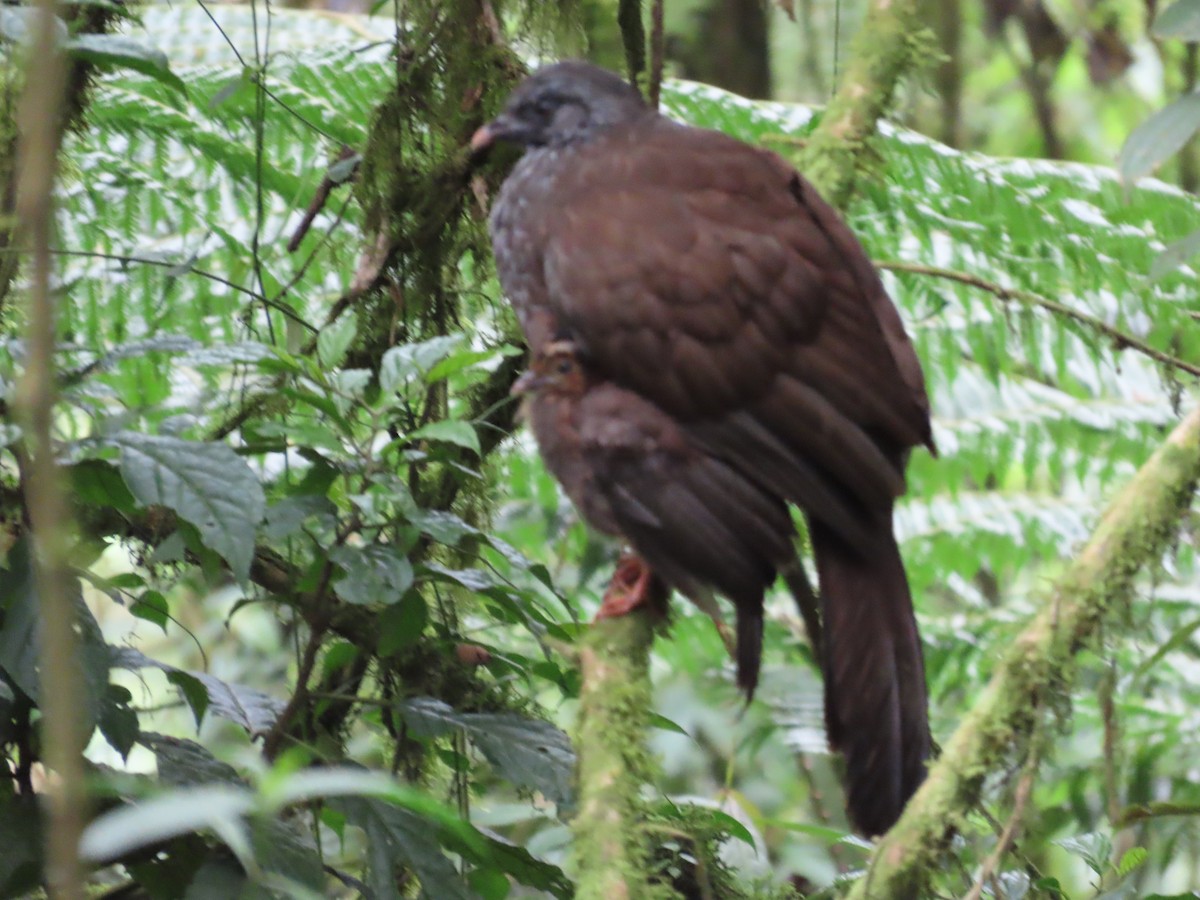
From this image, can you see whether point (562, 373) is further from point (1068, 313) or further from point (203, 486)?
point (1068, 313)

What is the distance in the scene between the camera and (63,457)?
1524mm

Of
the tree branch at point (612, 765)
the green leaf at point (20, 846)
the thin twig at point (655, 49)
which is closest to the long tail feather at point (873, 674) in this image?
the tree branch at point (612, 765)

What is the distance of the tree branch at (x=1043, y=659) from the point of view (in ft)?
4.69

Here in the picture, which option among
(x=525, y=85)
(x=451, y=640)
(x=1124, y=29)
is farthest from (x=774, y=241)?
(x=1124, y=29)

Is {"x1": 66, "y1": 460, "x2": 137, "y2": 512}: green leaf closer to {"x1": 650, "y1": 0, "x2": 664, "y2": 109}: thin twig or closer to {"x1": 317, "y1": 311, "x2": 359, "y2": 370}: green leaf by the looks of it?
{"x1": 317, "y1": 311, "x2": 359, "y2": 370}: green leaf

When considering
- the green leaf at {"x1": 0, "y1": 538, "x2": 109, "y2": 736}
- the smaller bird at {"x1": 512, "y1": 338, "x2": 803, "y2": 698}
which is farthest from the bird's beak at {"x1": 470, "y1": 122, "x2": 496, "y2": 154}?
the green leaf at {"x1": 0, "y1": 538, "x2": 109, "y2": 736}

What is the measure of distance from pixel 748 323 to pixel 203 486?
827 millimetres

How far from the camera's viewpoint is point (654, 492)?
6.10 ft

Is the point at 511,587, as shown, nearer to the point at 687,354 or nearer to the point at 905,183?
the point at 687,354

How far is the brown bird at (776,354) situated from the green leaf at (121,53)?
1.99ft

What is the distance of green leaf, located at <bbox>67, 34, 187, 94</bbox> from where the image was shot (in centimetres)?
159

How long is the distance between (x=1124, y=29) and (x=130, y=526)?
15.6 feet

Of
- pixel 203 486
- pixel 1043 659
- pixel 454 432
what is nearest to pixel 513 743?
pixel 454 432

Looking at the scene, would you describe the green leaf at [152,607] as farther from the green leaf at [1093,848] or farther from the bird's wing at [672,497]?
the green leaf at [1093,848]
